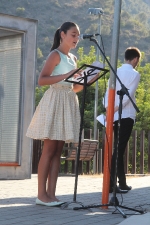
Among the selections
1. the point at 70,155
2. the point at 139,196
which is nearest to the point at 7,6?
the point at 70,155

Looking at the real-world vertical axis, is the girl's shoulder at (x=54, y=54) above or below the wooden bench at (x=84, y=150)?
above

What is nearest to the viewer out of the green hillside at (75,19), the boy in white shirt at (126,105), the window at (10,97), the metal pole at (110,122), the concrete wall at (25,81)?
the metal pole at (110,122)

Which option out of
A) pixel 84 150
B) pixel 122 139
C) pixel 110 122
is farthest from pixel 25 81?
pixel 84 150

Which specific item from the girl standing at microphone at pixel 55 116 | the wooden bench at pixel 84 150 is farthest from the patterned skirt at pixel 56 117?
the wooden bench at pixel 84 150

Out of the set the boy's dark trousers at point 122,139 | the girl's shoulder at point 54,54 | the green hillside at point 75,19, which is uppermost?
the green hillside at point 75,19

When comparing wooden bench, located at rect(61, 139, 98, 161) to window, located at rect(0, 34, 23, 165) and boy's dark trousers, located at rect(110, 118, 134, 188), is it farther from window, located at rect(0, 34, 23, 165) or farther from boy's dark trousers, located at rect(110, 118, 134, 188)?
boy's dark trousers, located at rect(110, 118, 134, 188)

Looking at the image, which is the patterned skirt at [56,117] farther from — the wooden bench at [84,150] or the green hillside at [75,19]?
the green hillside at [75,19]

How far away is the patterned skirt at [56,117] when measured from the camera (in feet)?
21.0

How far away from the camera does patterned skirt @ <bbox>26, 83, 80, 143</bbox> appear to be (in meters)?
6.39

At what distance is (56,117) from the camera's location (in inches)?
254

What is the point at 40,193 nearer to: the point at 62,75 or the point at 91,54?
the point at 62,75

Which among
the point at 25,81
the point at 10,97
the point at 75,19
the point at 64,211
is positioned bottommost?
the point at 64,211

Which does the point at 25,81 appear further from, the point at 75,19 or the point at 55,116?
the point at 75,19

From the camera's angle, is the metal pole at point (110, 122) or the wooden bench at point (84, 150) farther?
the wooden bench at point (84, 150)
